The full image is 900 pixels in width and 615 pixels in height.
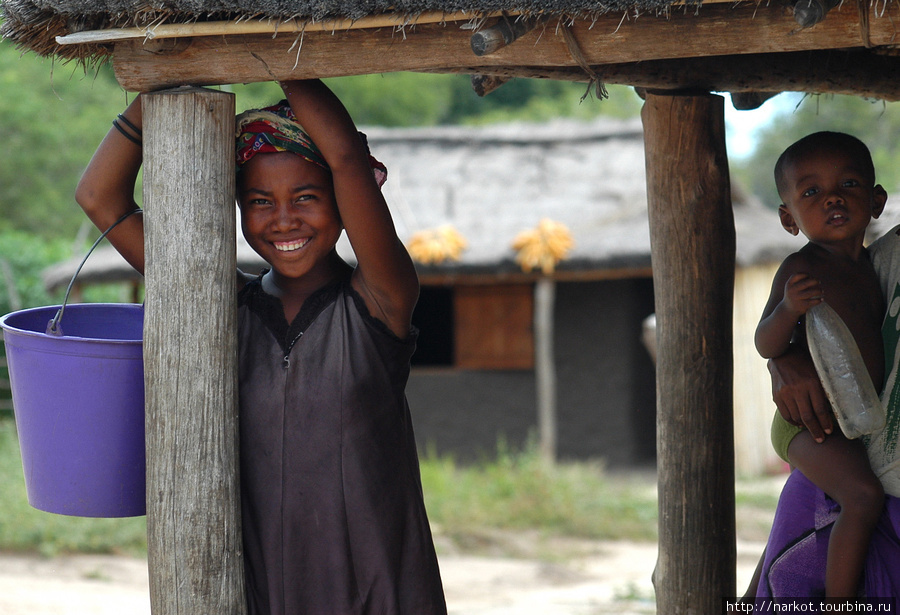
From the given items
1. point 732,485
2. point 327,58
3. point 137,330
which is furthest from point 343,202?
point 732,485

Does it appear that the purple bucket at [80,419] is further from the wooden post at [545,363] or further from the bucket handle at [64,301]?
the wooden post at [545,363]

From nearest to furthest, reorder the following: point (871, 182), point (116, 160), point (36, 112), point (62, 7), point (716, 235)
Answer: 1. point (62, 7)
2. point (116, 160)
3. point (871, 182)
4. point (716, 235)
5. point (36, 112)

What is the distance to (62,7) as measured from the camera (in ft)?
6.62

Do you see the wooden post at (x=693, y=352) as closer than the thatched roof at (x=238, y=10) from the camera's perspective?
No

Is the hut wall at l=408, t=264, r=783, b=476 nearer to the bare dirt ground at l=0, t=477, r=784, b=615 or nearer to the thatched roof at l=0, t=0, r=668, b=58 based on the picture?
the bare dirt ground at l=0, t=477, r=784, b=615

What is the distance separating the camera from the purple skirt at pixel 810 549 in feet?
7.66

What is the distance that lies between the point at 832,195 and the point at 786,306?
1.13ft

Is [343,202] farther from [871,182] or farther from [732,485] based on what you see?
[732,485]

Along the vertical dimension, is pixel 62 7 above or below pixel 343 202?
above

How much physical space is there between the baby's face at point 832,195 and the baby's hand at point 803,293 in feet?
0.69

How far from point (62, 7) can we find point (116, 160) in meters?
0.40

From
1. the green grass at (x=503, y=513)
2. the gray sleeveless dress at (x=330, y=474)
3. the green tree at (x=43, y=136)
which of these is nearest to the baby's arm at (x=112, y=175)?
the gray sleeveless dress at (x=330, y=474)

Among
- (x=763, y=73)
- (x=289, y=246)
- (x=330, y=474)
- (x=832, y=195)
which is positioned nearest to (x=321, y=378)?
(x=330, y=474)

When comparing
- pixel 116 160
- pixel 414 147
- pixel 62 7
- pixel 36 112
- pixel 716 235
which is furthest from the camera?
pixel 36 112
